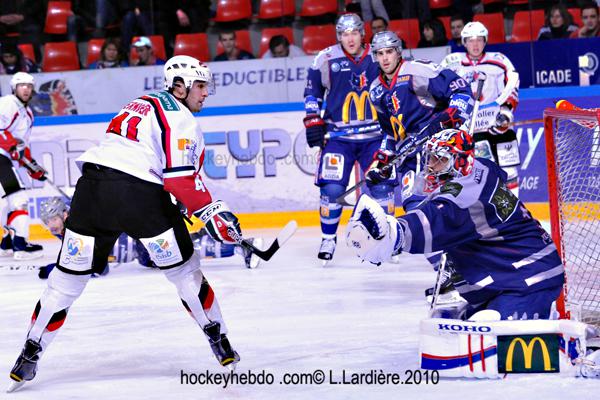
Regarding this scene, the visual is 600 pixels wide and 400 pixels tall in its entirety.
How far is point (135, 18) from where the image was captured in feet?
29.8

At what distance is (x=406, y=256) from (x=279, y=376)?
3.15 metres

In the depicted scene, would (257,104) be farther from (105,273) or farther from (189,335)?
(189,335)

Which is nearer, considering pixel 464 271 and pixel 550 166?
pixel 464 271

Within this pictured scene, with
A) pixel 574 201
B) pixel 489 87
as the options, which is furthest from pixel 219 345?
pixel 489 87

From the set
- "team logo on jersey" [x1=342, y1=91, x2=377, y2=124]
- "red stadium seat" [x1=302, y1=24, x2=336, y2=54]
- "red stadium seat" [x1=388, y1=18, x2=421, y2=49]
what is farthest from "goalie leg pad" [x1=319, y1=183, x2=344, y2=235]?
"red stadium seat" [x1=302, y1=24, x2=336, y2=54]

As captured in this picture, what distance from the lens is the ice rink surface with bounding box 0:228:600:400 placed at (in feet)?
11.1

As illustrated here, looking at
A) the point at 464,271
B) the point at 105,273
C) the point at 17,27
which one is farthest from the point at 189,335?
the point at 17,27

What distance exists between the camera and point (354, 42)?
638 cm

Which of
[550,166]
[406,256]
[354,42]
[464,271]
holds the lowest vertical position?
[406,256]

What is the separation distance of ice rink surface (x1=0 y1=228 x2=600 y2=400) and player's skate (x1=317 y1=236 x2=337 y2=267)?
0.05m

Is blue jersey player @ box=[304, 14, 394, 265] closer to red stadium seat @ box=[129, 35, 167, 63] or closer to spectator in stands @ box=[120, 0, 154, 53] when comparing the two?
red stadium seat @ box=[129, 35, 167, 63]

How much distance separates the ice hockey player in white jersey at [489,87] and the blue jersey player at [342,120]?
1.75 feet

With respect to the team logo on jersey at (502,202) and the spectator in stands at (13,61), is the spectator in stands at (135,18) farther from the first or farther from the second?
the team logo on jersey at (502,202)

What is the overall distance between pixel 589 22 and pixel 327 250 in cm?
306
